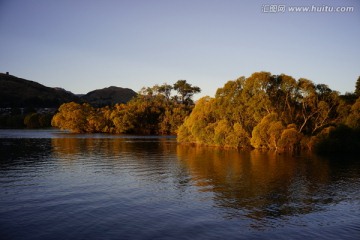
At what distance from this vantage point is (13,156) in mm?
73500

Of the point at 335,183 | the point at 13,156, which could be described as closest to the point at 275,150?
the point at 335,183

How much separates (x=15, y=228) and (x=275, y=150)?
241 feet

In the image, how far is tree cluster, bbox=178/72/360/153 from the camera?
88.9 m

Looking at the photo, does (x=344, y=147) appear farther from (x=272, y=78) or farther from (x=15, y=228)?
(x=15, y=228)

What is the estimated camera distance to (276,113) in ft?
299

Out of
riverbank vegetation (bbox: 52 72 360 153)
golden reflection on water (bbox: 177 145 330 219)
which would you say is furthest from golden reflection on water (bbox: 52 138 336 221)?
riverbank vegetation (bbox: 52 72 360 153)

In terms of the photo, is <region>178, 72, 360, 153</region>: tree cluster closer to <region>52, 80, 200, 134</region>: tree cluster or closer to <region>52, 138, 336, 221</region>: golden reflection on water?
<region>52, 138, 336, 221</region>: golden reflection on water

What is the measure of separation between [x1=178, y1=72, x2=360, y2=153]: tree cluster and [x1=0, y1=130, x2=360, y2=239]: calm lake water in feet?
79.0

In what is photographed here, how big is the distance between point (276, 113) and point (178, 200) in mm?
59147

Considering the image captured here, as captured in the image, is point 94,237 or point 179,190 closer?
point 94,237

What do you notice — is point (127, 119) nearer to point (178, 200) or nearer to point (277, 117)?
point (277, 117)

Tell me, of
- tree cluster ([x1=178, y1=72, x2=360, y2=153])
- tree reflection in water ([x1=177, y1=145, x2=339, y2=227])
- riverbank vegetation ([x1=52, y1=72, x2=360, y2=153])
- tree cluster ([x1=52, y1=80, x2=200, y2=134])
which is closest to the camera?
tree reflection in water ([x1=177, y1=145, x2=339, y2=227])

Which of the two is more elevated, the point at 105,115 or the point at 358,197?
the point at 105,115

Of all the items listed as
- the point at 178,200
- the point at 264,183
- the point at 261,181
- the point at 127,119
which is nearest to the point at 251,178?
the point at 261,181
